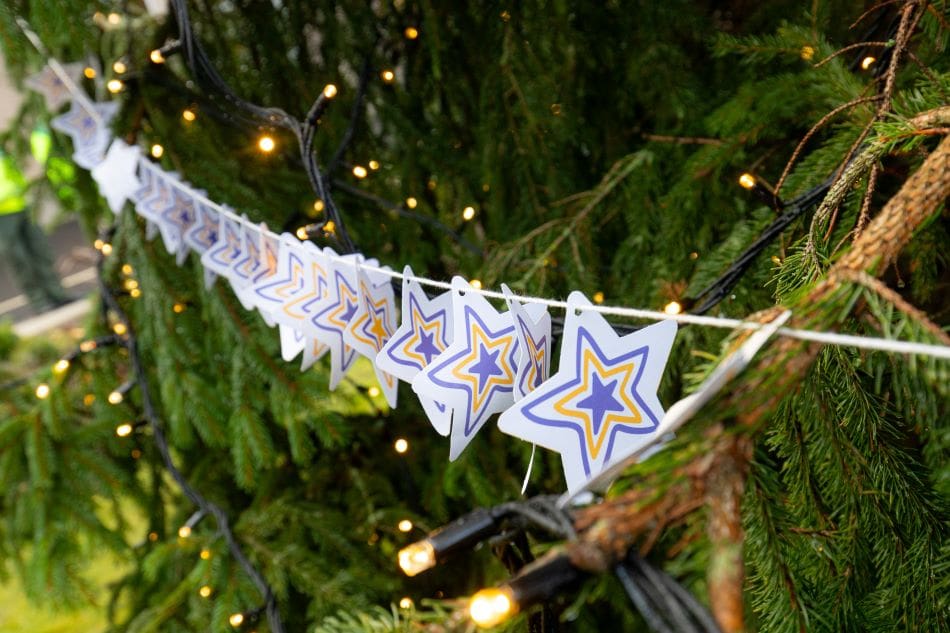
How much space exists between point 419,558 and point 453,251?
1.11 metres

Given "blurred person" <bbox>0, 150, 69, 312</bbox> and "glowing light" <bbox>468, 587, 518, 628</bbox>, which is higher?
"blurred person" <bbox>0, 150, 69, 312</bbox>

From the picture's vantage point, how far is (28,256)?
20.3 feet

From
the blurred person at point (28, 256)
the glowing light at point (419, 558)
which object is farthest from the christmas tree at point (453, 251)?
the blurred person at point (28, 256)

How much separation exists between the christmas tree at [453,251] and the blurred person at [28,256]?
5147 millimetres

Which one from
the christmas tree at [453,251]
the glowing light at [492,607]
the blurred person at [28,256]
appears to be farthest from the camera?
the blurred person at [28,256]

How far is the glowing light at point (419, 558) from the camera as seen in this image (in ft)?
1.38

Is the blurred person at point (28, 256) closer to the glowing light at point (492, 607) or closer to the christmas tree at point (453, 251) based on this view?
the christmas tree at point (453, 251)

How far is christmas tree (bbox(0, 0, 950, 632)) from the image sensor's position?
605 mm

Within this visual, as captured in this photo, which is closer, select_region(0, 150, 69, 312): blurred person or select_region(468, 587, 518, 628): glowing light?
select_region(468, 587, 518, 628): glowing light

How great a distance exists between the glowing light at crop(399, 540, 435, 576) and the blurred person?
6.83 m

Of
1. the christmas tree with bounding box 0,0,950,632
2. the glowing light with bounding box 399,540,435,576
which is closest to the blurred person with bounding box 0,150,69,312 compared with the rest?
the christmas tree with bounding box 0,0,950,632

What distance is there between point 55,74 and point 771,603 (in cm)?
174

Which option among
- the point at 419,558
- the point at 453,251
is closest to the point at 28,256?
the point at 453,251

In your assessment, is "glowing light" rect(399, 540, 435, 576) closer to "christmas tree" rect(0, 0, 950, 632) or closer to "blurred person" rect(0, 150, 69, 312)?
Result: "christmas tree" rect(0, 0, 950, 632)
